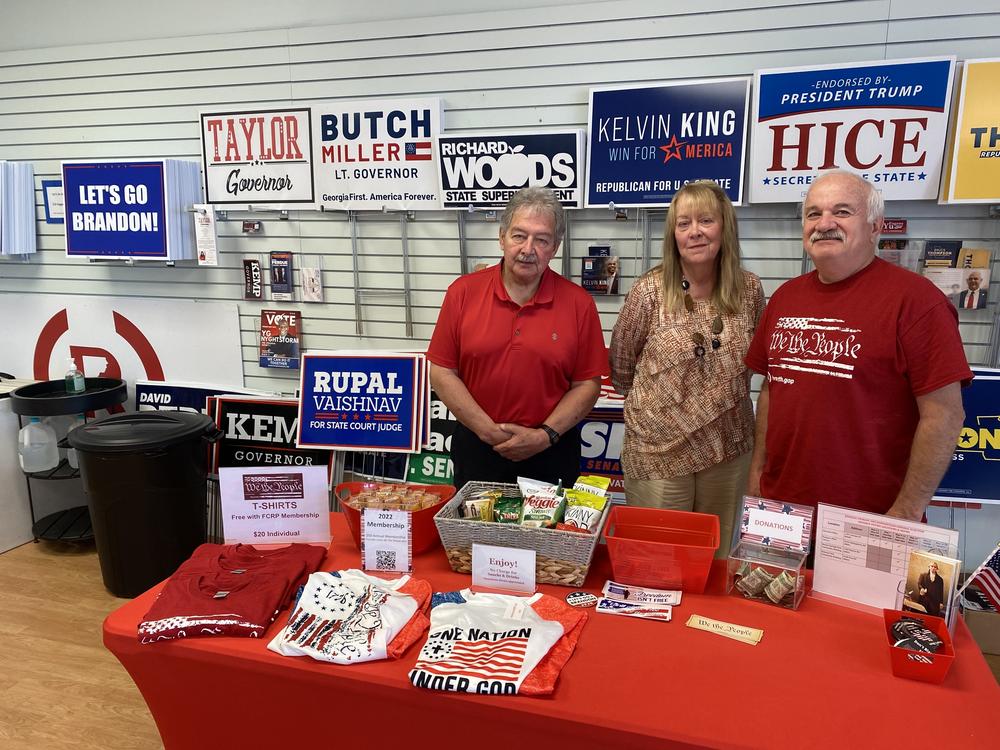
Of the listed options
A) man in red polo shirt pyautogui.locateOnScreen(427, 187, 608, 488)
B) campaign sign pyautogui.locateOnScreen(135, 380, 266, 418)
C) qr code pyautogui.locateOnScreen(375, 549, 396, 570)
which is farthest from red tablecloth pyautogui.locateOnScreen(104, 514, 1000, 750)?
campaign sign pyautogui.locateOnScreen(135, 380, 266, 418)

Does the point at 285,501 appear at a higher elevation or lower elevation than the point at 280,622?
higher

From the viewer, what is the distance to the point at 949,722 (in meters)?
1.30

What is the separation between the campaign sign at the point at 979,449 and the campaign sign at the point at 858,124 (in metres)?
0.91

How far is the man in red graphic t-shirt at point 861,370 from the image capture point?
186 centimetres

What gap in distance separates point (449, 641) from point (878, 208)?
5.38ft

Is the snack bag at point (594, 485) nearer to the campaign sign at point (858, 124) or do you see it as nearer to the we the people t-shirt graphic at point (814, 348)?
the we the people t-shirt graphic at point (814, 348)

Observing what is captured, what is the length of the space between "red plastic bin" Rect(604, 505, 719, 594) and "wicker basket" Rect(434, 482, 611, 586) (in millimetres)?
78

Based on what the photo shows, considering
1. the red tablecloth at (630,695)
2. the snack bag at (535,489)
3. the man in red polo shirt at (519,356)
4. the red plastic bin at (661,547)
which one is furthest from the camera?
the man in red polo shirt at (519,356)

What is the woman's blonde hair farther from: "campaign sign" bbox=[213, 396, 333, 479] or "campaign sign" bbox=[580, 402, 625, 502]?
"campaign sign" bbox=[213, 396, 333, 479]

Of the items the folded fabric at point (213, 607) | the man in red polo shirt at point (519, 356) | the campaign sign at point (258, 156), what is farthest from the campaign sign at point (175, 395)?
the folded fabric at point (213, 607)

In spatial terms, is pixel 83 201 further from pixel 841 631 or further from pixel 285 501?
pixel 841 631

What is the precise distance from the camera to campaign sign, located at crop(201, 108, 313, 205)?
154 inches

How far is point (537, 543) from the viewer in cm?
174

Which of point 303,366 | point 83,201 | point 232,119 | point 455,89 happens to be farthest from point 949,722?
point 83,201
